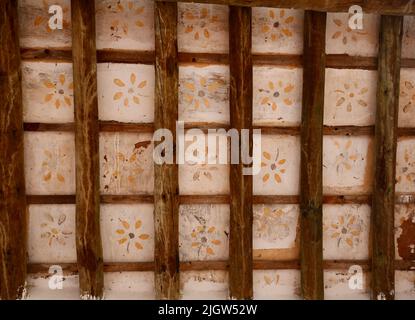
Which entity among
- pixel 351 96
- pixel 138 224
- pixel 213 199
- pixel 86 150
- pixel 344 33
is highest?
pixel 344 33

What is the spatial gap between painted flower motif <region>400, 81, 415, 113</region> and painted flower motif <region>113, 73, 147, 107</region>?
4.11 ft

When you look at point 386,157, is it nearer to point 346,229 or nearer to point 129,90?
point 346,229

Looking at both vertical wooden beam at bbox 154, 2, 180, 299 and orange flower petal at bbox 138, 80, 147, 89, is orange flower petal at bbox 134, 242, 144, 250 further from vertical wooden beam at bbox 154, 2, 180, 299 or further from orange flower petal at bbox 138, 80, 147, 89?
orange flower petal at bbox 138, 80, 147, 89

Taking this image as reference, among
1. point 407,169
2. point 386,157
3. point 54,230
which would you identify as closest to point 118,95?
point 54,230

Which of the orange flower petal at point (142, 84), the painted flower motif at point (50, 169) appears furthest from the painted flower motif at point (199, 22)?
the painted flower motif at point (50, 169)

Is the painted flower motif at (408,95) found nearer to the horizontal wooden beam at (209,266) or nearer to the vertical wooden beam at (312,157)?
the vertical wooden beam at (312,157)

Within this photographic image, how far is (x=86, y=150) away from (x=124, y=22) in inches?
24.1

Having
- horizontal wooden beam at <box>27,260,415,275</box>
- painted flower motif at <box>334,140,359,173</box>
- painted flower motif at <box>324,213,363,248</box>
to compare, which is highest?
painted flower motif at <box>334,140,359,173</box>

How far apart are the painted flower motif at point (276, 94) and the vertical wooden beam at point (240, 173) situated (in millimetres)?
120

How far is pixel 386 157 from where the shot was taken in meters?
1.79

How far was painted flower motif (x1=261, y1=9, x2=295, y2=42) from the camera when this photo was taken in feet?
5.72

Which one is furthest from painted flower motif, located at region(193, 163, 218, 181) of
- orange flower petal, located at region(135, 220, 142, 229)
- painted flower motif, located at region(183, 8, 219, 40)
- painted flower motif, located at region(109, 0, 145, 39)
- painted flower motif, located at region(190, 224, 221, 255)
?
painted flower motif, located at region(109, 0, 145, 39)

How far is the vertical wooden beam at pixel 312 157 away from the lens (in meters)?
1.69

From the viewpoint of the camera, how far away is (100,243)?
180cm
